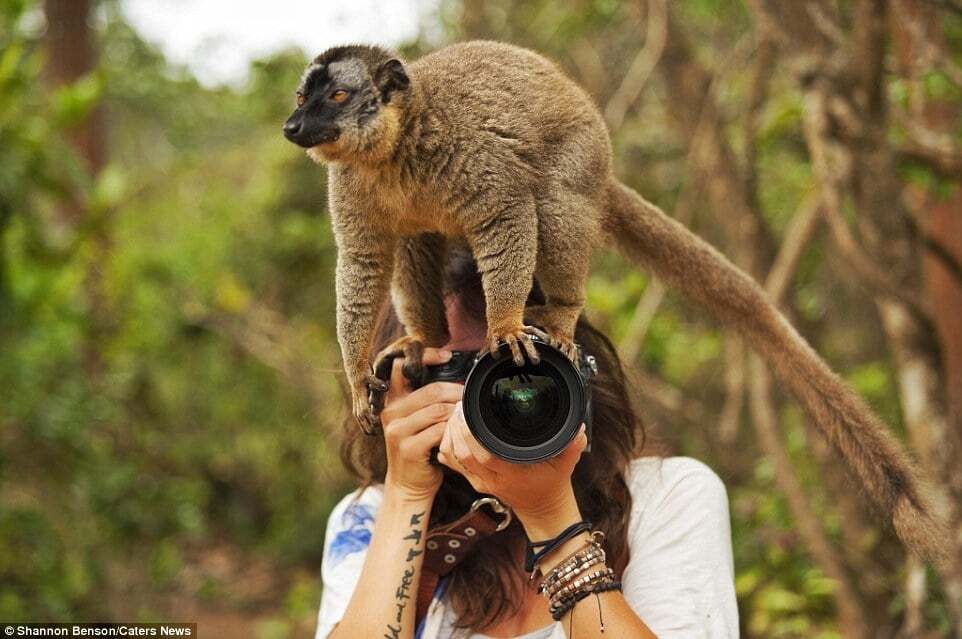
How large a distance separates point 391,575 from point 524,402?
1.46ft

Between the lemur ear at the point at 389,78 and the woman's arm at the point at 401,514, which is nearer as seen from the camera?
the woman's arm at the point at 401,514

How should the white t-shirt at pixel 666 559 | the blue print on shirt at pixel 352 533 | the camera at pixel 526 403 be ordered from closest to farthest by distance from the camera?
the camera at pixel 526 403, the white t-shirt at pixel 666 559, the blue print on shirt at pixel 352 533

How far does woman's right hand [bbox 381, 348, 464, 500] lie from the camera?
70.6 inches

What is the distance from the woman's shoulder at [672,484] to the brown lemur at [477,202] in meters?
0.31

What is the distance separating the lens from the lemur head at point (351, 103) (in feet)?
6.09

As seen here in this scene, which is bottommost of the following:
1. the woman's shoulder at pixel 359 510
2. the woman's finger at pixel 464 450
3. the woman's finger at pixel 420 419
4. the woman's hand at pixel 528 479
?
the woman's hand at pixel 528 479

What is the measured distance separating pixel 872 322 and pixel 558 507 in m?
4.88

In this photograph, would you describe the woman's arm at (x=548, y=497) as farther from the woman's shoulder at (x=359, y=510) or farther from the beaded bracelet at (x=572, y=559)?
the woman's shoulder at (x=359, y=510)

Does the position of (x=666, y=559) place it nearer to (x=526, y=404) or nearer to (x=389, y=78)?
(x=526, y=404)

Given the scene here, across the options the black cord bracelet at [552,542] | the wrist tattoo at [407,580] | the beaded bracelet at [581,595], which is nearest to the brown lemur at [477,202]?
the wrist tattoo at [407,580]

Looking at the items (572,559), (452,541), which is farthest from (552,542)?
(452,541)

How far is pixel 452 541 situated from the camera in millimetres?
1888
